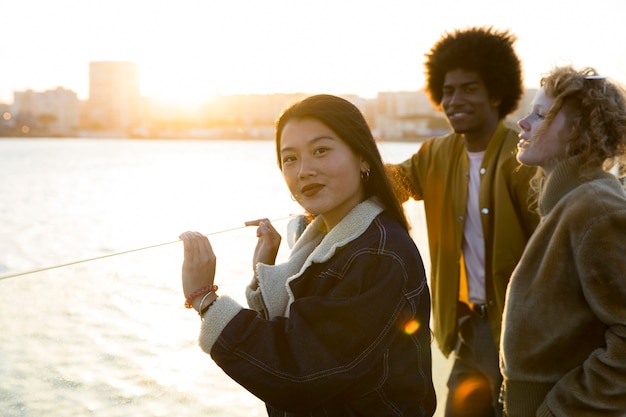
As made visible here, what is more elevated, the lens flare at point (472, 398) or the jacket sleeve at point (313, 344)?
the jacket sleeve at point (313, 344)

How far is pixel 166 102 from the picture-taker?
53.6m

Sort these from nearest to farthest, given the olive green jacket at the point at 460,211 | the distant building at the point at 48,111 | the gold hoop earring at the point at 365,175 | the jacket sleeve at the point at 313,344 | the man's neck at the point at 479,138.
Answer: the jacket sleeve at the point at 313,344 < the gold hoop earring at the point at 365,175 < the olive green jacket at the point at 460,211 < the man's neck at the point at 479,138 < the distant building at the point at 48,111

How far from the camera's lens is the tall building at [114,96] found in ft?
220

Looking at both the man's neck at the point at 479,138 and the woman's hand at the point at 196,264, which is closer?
the woman's hand at the point at 196,264

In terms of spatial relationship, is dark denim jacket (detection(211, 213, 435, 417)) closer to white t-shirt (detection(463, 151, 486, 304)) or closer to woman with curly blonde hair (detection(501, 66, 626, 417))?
woman with curly blonde hair (detection(501, 66, 626, 417))

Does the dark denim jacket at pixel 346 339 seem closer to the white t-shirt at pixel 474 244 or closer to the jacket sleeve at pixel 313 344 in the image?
the jacket sleeve at pixel 313 344

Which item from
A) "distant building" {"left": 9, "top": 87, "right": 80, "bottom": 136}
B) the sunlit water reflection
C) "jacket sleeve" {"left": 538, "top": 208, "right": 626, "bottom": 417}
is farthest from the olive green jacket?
"distant building" {"left": 9, "top": 87, "right": 80, "bottom": 136}

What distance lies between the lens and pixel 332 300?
1.25 meters

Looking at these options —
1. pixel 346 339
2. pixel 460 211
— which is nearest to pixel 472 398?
pixel 460 211

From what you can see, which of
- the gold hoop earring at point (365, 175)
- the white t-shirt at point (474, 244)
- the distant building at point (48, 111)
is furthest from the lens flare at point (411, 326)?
the distant building at point (48, 111)

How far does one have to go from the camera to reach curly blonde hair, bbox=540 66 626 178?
1.77m

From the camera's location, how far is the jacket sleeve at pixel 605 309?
1.57 meters

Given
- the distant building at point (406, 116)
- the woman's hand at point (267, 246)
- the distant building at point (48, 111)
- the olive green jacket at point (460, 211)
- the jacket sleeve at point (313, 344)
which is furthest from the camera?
the distant building at point (48, 111)

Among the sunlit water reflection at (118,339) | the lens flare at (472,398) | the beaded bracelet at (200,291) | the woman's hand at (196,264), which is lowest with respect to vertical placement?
the lens flare at (472,398)
